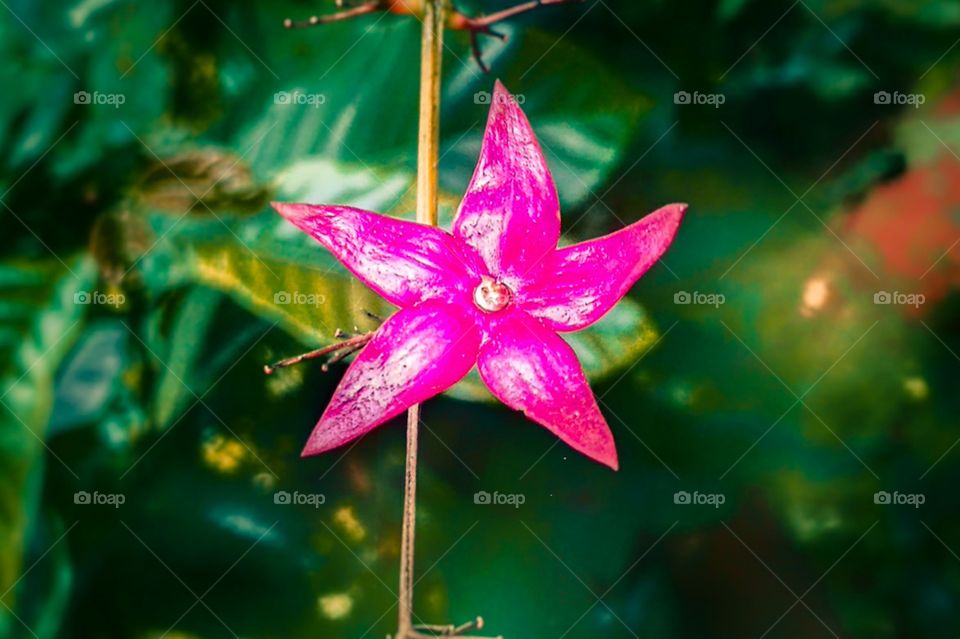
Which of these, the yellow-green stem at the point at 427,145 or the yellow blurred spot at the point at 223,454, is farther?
the yellow blurred spot at the point at 223,454

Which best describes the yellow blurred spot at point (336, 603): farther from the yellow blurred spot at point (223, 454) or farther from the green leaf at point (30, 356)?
the green leaf at point (30, 356)

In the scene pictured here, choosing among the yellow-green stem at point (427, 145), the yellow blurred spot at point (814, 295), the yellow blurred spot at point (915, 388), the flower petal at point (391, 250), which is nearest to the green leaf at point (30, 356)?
the flower petal at point (391, 250)

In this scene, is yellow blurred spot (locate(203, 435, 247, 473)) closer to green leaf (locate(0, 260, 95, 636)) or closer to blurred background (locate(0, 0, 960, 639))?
blurred background (locate(0, 0, 960, 639))

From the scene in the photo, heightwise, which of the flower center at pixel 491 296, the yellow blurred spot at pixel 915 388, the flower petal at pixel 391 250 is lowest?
the yellow blurred spot at pixel 915 388

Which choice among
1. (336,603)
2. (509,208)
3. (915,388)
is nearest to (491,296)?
(509,208)

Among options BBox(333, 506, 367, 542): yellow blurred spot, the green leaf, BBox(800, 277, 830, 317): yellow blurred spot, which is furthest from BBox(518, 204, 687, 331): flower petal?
the green leaf

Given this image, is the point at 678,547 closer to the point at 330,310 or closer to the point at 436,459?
the point at 436,459
